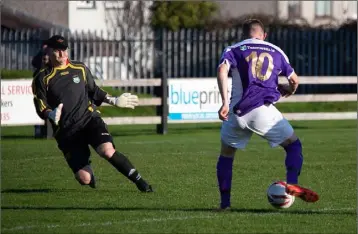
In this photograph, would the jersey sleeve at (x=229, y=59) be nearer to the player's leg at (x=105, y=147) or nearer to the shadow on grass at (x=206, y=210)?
the shadow on grass at (x=206, y=210)

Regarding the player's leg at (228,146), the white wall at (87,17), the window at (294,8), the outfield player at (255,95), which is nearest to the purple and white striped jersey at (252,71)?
the outfield player at (255,95)

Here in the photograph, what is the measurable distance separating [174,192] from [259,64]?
7.94ft

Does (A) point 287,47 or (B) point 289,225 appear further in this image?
(A) point 287,47

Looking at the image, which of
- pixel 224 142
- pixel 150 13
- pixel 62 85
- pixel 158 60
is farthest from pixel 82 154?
pixel 150 13

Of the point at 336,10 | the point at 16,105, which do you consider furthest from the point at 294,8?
the point at 16,105

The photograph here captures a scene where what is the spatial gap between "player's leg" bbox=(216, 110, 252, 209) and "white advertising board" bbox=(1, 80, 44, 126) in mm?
11483

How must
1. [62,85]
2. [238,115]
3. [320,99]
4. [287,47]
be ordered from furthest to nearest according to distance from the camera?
1. [287,47]
2. [320,99]
3. [62,85]
4. [238,115]

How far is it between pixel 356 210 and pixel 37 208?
314 centimetres

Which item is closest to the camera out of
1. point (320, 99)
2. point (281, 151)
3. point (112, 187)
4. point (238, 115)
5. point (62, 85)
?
point (238, 115)

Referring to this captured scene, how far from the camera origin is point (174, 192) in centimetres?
1243

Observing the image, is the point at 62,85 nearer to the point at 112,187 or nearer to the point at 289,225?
the point at 112,187

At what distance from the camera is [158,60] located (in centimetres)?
3002

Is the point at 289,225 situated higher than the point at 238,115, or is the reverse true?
the point at 238,115

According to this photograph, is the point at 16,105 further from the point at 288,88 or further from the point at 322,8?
the point at 322,8
